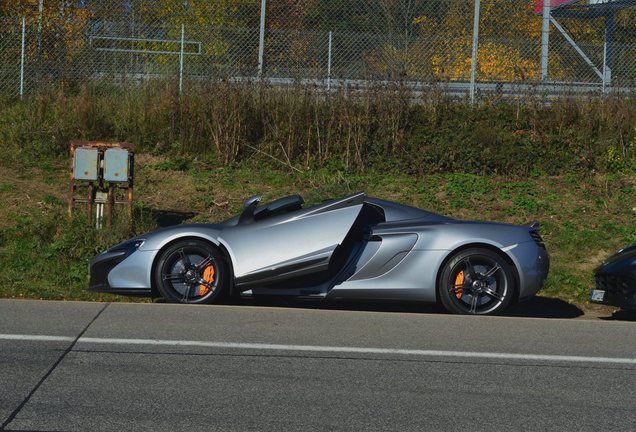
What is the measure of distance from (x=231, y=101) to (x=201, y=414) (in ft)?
33.5

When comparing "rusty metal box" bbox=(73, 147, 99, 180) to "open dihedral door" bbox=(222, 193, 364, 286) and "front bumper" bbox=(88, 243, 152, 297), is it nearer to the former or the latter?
"front bumper" bbox=(88, 243, 152, 297)

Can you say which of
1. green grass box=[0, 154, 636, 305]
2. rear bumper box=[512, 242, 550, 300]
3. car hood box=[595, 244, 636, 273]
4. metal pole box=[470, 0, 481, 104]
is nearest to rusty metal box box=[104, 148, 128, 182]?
green grass box=[0, 154, 636, 305]

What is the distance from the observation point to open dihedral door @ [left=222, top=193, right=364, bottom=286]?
837 cm

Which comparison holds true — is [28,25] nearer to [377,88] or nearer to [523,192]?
[377,88]

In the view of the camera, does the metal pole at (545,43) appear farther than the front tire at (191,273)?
Yes

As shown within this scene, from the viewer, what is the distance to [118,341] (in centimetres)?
684

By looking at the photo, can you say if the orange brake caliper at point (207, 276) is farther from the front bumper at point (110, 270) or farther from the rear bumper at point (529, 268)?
the rear bumper at point (529, 268)

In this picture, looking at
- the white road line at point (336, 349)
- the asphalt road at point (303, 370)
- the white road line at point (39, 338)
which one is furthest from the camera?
the white road line at point (39, 338)

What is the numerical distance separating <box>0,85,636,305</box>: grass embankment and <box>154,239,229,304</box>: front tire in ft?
13.7

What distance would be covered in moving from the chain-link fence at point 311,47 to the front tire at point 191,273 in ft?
23.6

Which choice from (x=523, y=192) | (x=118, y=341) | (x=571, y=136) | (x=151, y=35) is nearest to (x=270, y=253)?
(x=118, y=341)

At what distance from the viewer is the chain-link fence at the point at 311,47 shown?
1598 centimetres

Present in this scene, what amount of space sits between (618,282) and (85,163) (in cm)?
626

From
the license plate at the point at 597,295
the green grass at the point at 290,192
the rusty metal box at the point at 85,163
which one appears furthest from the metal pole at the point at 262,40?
the license plate at the point at 597,295
